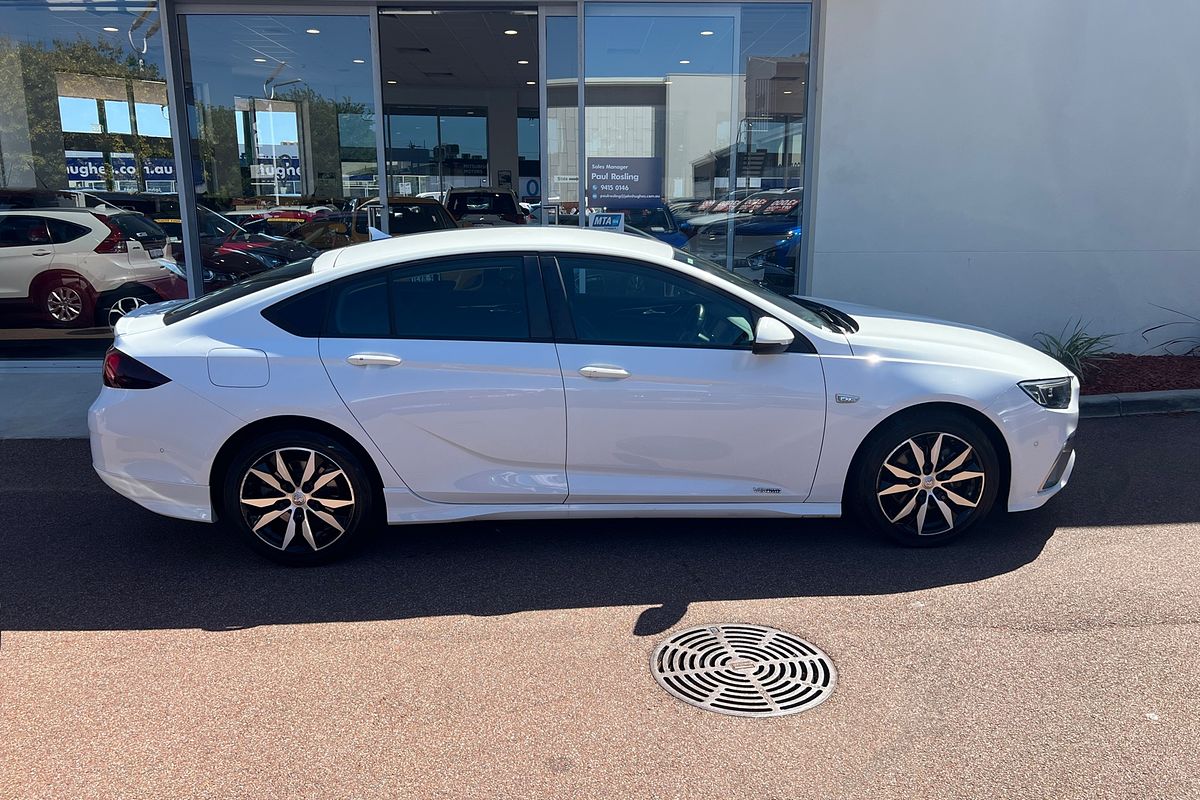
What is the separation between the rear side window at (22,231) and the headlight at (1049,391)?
29.6 feet

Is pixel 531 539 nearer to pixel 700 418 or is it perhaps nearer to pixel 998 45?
pixel 700 418

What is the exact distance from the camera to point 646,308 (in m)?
4.54

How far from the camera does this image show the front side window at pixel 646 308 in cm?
448

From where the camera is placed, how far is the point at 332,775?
9.64 ft

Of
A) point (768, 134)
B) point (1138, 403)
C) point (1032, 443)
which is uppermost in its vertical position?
point (768, 134)

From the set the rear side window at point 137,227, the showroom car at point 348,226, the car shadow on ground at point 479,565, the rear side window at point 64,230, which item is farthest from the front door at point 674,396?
the rear side window at point 64,230

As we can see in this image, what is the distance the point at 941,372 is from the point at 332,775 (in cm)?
323

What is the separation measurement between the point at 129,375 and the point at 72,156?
20.1ft

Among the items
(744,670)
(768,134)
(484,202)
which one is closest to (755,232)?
(768,134)

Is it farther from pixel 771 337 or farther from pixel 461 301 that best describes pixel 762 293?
pixel 461 301

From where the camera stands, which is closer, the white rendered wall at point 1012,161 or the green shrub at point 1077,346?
the green shrub at point 1077,346

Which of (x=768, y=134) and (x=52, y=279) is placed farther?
(x=52, y=279)

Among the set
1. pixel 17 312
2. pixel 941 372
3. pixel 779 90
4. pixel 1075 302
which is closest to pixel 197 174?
pixel 17 312

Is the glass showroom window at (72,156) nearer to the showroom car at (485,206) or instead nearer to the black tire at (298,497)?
the showroom car at (485,206)
